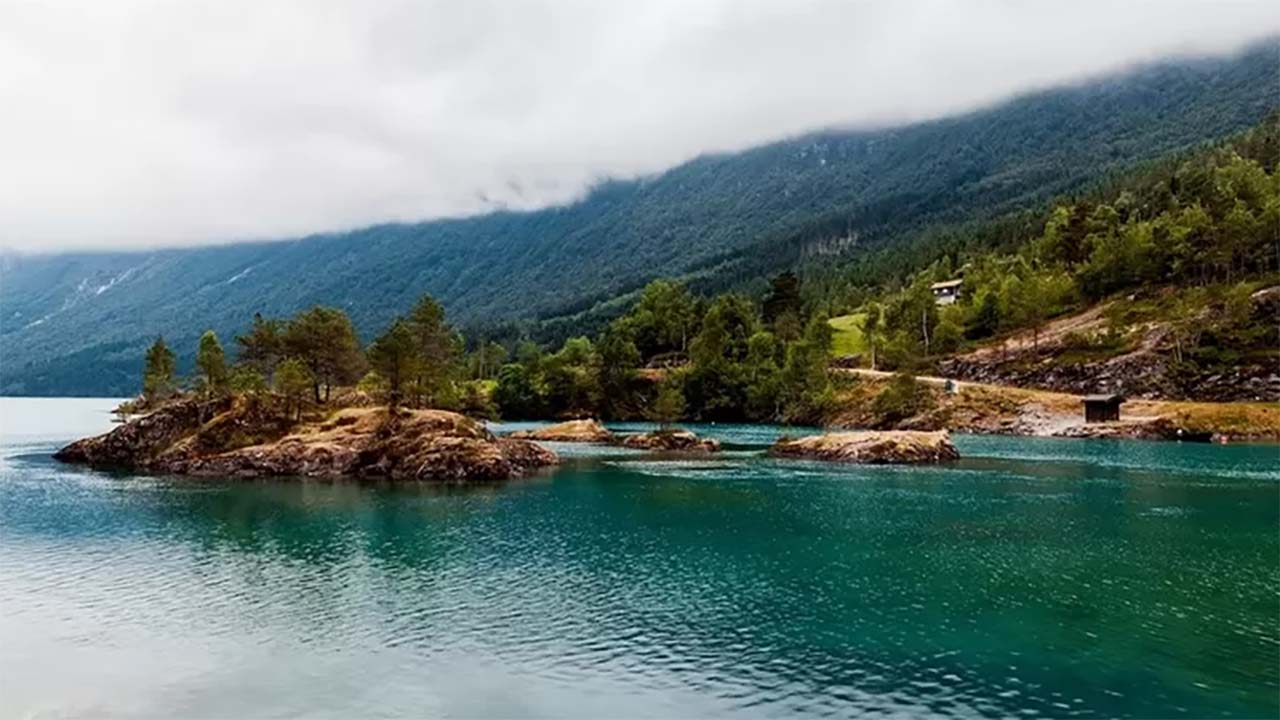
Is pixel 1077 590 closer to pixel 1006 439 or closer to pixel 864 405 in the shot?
pixel 1006 439

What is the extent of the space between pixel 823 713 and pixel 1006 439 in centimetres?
13910

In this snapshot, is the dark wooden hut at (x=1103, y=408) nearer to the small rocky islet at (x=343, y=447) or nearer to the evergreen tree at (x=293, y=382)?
the small rocky islet at (x=343, y=447)

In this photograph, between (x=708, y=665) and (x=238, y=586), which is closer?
(x=708, y=665)

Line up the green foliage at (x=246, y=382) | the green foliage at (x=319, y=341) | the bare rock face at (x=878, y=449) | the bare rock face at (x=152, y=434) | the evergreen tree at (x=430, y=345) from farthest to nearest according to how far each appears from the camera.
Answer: the evergreen tree at (x=430, y=345) < the green foliage at (x=319, y=341) < the green foliage at (x=246, y=382) < the bare rock face at (x=152, y=434) < the bare rock face at (x=878, y=449)

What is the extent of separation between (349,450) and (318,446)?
4.64 meters

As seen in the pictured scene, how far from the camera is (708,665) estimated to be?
127 feet

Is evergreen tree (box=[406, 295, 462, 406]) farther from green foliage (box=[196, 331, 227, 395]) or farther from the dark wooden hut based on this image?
the dark wooden hut

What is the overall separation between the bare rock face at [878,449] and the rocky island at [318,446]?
38.5 m

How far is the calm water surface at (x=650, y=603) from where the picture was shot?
3562cm

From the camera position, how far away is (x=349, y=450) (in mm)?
116250

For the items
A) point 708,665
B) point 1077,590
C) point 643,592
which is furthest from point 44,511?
point 1077,590

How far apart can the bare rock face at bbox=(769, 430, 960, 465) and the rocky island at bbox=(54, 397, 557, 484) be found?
3851 centimetres

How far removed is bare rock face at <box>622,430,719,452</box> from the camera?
5792 inches

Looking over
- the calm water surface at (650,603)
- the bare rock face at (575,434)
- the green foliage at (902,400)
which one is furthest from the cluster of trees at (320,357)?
the green foliage at (902,400)
